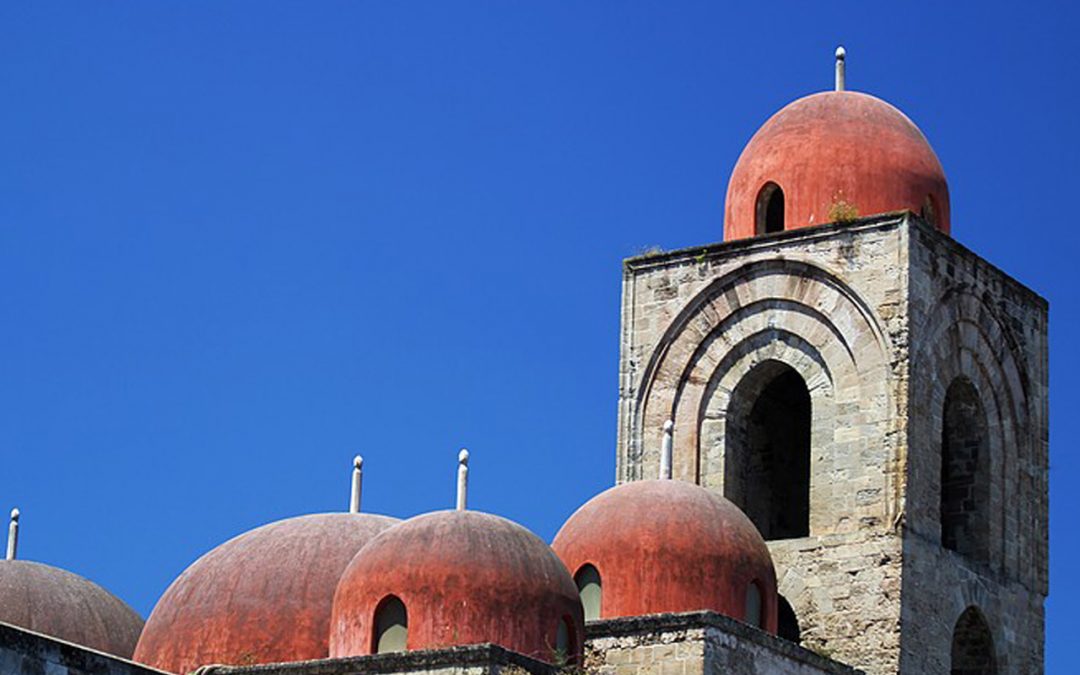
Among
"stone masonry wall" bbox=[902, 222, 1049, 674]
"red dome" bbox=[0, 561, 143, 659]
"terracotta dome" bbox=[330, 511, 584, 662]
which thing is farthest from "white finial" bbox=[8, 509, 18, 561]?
"stone masonry wall" bbox=[902, 222, 1049, 674]

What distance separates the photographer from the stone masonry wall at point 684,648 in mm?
23062

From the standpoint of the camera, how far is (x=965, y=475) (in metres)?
29.5

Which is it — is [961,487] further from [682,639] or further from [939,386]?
[682,639]

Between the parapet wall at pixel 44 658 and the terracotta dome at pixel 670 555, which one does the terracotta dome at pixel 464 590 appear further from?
the parapet wall at pixel 44 658

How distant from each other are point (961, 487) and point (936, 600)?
2175 mm

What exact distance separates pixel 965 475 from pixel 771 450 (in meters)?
2.32

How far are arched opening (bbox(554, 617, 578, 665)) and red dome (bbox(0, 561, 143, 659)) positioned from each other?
5.87 meters

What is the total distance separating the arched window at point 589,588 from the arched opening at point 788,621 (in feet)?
11.0

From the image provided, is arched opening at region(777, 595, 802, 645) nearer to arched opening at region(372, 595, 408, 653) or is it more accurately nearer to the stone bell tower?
the stone bell tower

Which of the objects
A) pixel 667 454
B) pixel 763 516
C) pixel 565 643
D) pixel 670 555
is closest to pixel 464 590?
pixel 565 643

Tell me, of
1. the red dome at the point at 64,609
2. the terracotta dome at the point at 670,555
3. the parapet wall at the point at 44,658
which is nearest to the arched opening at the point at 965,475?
the terracotta dome at the point at 670,555

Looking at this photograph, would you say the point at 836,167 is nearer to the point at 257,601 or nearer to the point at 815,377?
the point at 815,377

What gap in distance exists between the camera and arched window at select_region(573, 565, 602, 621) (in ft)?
82.0

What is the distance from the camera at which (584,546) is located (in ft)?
82.5
